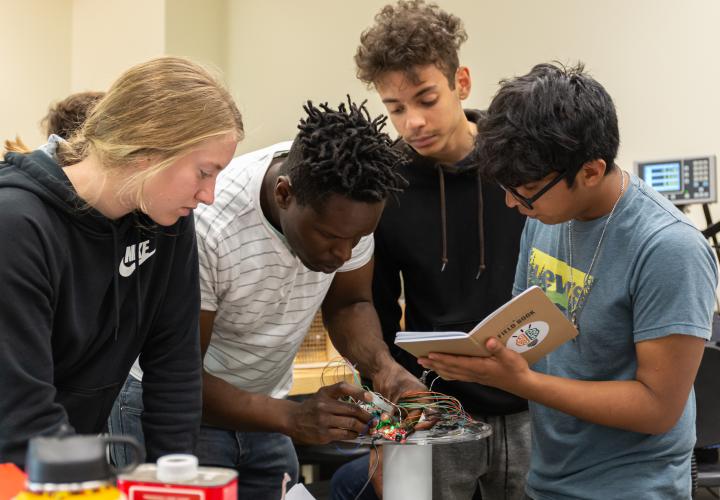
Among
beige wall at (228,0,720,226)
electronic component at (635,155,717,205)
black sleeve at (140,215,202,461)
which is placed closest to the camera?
black sleeve at (140,215,202,461)

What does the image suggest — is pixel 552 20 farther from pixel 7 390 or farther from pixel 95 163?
pixel 7 390

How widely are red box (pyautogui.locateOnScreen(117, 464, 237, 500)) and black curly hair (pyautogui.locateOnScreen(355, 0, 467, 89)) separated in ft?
4.56

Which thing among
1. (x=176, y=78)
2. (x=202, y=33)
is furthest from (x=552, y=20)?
(x=176, y=78)

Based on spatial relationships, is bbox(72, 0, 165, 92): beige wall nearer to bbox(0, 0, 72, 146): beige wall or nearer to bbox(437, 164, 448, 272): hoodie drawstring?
bbox(0, 0, 72, 146): beige wall

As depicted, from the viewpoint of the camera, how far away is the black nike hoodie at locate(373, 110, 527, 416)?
77.2 inches

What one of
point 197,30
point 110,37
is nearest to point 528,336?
point 197,30

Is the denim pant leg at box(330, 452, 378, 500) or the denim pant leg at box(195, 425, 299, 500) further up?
the denim pant leg at box(195, 425, 299, 500)

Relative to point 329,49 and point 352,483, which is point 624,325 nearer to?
point 352,483

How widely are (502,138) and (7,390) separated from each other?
2.98 ft

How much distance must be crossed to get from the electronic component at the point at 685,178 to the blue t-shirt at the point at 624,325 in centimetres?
226

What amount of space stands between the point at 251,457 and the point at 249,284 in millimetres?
430

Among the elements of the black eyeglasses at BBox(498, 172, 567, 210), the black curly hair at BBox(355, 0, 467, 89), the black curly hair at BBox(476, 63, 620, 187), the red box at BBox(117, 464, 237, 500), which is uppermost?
the black curly hair at BBox(355, 0, 467, 89)

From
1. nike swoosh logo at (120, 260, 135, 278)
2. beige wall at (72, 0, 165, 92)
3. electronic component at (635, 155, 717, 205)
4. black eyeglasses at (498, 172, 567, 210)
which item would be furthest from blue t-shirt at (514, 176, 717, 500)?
beige wall at (72, 0, 165, 92)

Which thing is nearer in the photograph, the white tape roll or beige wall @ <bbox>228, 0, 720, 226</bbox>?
the white tape roll
